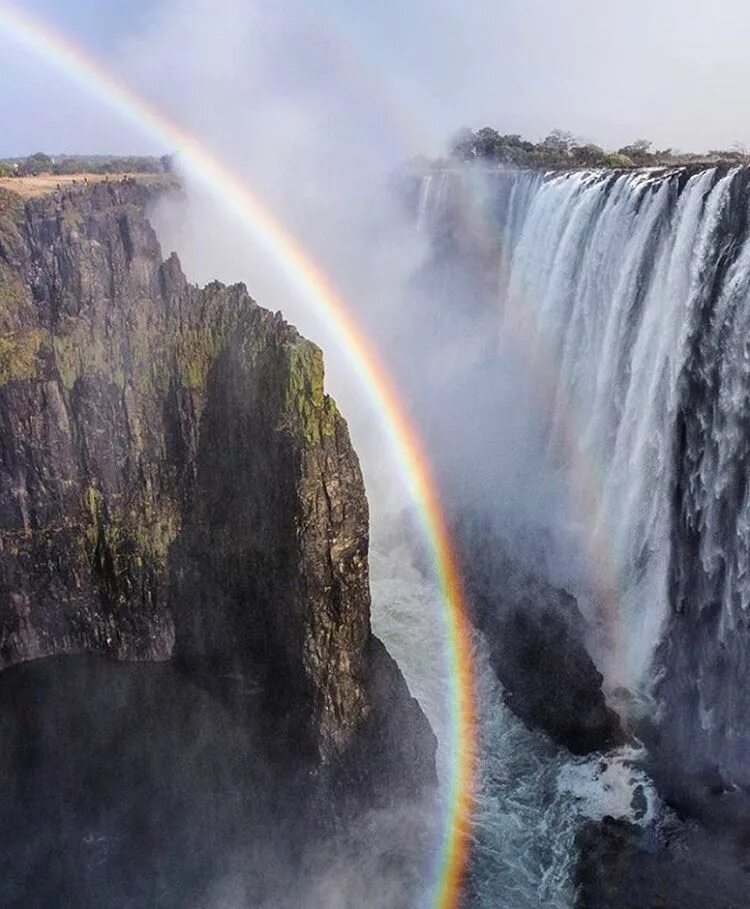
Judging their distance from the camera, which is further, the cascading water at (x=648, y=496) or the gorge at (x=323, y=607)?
the cascading water at (x=648, y=496)

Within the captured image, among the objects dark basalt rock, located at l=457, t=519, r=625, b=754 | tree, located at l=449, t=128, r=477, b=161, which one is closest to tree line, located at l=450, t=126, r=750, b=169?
tree, located at l=449, t=128, r=477, b=161

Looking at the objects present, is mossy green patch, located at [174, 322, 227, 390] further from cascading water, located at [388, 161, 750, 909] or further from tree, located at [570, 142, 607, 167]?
tree, located at [570, 142, 607, 167]

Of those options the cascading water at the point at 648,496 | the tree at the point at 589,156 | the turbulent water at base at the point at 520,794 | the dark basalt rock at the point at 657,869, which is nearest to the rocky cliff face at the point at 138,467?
the turbulent water at base at the point at 520,794

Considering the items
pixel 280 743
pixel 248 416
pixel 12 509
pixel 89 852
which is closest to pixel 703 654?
pixel 280 743

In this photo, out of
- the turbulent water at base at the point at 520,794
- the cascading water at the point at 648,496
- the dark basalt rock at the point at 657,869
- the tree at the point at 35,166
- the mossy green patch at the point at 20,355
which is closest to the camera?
the dark basalt rock at the point at 657,869

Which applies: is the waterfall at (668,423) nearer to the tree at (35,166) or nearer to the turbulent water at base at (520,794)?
the turbulent water at base at (520,794)

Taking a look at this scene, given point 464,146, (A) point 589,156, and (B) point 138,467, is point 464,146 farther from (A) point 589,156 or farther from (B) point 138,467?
(B) point 138,467
